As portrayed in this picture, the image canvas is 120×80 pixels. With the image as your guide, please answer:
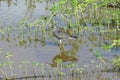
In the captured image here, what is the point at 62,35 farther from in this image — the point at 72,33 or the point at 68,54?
the point at 72,33

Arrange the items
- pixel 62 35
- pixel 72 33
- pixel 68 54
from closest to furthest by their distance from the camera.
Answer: pixel 68 54, pixel 62 35, pixel 72 33

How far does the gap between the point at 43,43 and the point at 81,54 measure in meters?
1.58

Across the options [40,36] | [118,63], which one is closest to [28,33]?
[40,36]

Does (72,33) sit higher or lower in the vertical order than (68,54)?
higher

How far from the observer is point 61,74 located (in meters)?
8.75

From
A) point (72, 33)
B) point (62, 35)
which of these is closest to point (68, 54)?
point (62, 35)

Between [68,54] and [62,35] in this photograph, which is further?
[62,35]

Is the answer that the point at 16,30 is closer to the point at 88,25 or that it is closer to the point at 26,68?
the point at 88,25

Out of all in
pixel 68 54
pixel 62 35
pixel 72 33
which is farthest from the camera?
pixel 72 33

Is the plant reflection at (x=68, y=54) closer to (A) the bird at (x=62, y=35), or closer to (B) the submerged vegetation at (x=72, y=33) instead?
(B) the submerged vegetation at (x=72, y=33)

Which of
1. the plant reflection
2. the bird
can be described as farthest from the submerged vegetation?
the bird

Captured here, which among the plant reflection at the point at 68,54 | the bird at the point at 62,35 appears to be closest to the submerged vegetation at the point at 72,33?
the plant reflection at the point at 68,54

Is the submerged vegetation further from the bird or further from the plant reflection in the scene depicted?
the bird

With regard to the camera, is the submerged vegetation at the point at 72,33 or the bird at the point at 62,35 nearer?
the submerged vegetation at the point at 72,33
